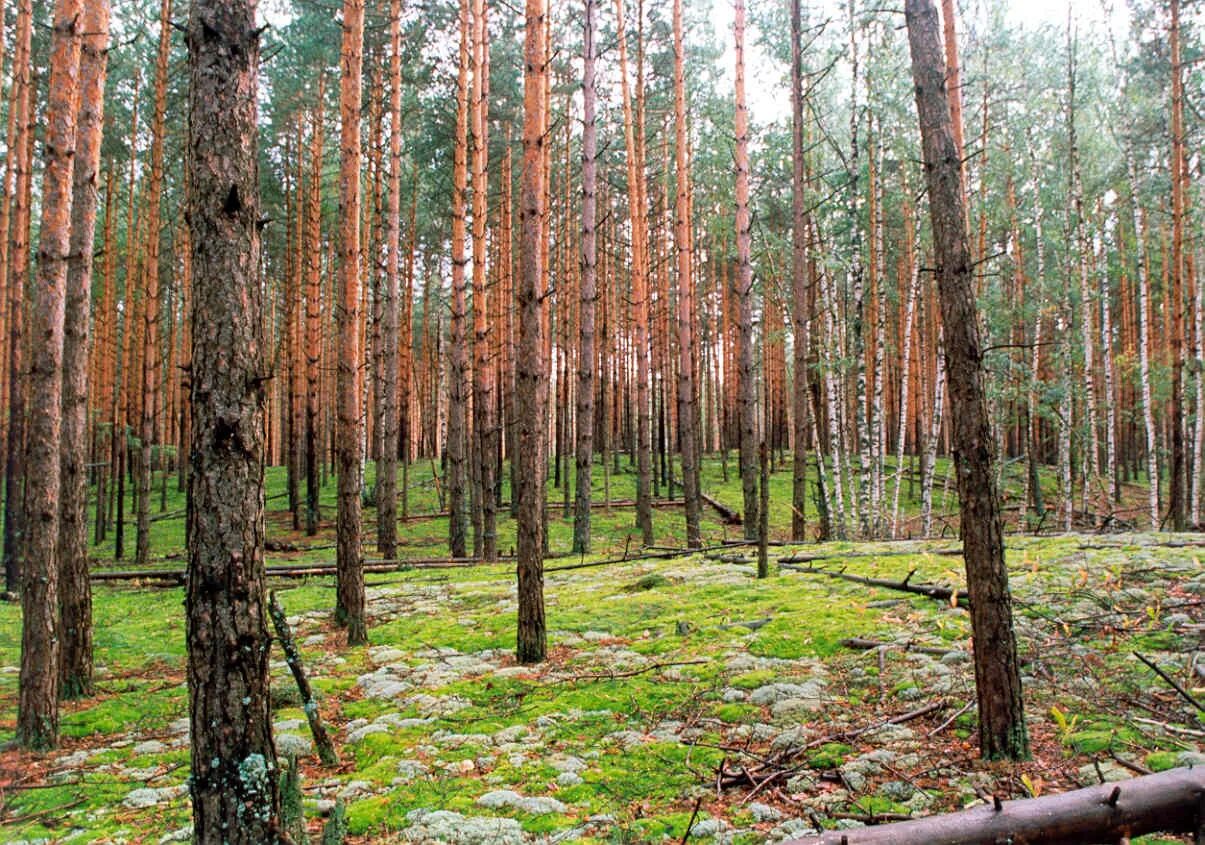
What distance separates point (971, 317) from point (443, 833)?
407 centimetres

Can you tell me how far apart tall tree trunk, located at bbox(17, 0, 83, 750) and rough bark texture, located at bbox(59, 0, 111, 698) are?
23 cm

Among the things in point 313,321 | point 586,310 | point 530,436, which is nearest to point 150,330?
point 313,321

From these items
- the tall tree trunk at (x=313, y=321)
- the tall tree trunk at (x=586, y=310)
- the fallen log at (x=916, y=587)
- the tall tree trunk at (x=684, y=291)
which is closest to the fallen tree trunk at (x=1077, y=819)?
the fallen log at (x=916, y=587)

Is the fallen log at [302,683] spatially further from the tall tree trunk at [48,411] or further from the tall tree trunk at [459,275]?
the tall tree trunk at [459,275]

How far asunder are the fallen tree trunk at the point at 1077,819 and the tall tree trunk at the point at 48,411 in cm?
544

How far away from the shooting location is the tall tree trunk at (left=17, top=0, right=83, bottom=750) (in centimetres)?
505

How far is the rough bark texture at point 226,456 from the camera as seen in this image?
3.04m

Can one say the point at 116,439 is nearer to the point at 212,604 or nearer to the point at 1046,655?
the point at 212,604

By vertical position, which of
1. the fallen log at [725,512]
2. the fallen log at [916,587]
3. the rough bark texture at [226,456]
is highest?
the rough bark texture at [226,456]

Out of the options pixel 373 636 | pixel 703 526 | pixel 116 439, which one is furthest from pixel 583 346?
pixel 116 439

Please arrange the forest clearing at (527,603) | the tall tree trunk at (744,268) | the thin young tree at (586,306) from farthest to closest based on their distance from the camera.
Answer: the tall tree trunk at (744,268), the thin young tree at (586,306), the forest clearing at (527,603)

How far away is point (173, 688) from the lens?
6504 millimetres

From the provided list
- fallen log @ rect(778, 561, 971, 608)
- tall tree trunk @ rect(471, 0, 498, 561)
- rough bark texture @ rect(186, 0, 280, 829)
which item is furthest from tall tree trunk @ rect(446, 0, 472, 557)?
rough bark texture @ rect(186, 0, 280, 829)

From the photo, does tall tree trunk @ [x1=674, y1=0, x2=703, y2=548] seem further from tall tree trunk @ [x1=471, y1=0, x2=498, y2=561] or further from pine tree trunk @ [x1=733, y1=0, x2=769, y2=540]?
tall tree trunk @ [x1=471, y1=0, x2=498, y2=561]
